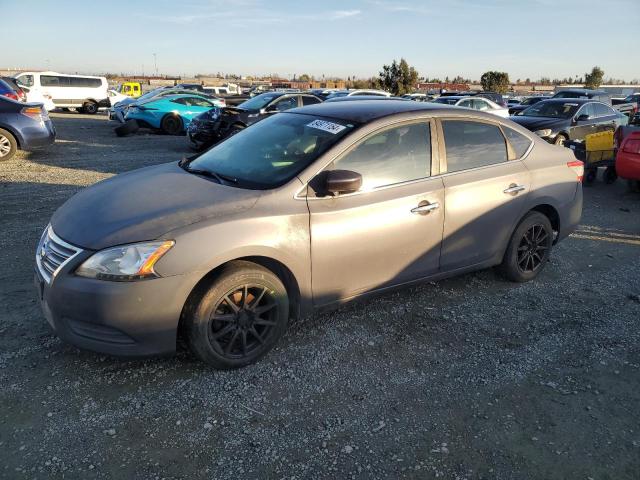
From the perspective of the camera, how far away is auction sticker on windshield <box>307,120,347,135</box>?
11.9 feet

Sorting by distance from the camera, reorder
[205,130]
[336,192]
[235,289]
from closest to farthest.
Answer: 1. [235,289]
2. [336,192]
3. [205,130]

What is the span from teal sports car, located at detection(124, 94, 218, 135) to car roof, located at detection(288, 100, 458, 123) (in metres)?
13.1

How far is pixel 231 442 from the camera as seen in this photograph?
2.57 metres

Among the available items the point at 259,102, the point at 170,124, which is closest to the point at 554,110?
the point at 259,102

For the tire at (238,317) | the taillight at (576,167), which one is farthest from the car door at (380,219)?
the taillight at (576,167)

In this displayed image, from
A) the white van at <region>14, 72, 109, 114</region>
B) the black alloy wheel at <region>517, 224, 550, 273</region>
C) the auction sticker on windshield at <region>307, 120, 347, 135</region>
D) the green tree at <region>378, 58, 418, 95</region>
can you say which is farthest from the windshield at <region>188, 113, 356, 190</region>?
the green tree at <region>378, 58, 418, 95</region>

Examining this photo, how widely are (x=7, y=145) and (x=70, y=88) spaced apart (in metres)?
18.4

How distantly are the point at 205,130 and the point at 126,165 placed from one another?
2721mm

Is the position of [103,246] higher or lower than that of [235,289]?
higher

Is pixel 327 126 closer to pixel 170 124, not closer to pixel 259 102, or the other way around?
pixel 259 102

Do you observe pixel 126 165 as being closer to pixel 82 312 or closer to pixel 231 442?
pixel 82 312

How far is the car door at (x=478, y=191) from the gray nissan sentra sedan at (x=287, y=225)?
0.01 metres

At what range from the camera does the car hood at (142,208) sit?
287 cm

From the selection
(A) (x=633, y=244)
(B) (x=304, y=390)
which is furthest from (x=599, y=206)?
(B) (x=304, y=390)
